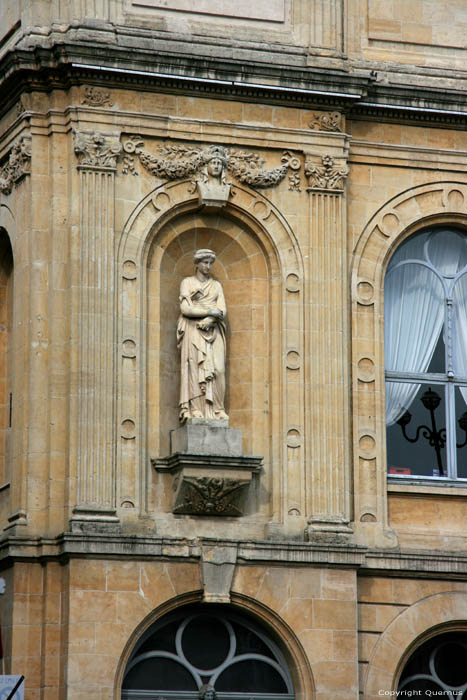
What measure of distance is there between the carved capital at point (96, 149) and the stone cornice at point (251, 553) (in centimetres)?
506

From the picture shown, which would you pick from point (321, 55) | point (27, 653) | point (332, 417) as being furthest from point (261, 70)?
point (27, 653)

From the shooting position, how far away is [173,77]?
27969 millimetres

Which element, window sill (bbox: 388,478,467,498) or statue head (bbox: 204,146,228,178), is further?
window sill (bbox: 388,478,467,498)

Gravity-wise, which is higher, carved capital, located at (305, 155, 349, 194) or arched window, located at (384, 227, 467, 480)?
carved capital, located at (305, 155, 349, 194)

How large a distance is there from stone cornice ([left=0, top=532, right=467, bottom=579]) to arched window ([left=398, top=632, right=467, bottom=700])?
3.30 ft

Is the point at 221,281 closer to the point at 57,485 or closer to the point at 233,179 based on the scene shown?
the point at 233,179

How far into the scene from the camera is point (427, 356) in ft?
96.9

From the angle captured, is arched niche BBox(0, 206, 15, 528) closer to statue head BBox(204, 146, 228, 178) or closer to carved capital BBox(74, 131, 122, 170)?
carved capital BBox(74, 131, 122, 170)

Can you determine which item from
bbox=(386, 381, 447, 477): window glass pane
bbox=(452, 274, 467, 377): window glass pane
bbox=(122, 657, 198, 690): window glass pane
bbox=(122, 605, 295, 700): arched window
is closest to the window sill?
bbox=(386, 381, 447, 477): window glass pane

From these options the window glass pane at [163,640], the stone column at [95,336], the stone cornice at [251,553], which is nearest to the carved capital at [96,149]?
the stone column at [95,336]

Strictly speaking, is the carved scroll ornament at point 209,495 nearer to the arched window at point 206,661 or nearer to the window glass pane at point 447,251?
the arched window at point 206,661

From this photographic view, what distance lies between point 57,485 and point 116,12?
6587 mm

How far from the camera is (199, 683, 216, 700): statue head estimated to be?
27.0m

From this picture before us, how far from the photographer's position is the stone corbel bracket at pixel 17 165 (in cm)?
2791
